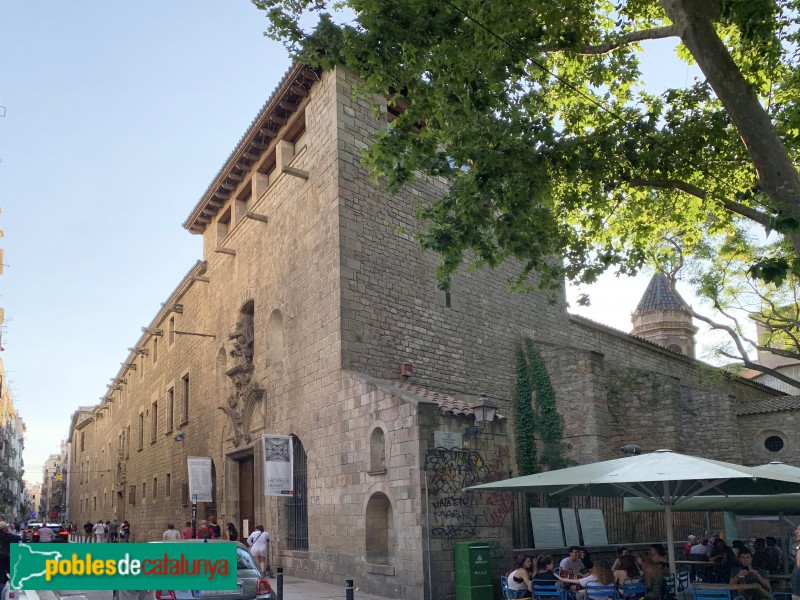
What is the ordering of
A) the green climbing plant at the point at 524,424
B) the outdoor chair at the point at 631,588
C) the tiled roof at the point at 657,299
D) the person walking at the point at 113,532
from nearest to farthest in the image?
the outdoor chair at the point at 631,588, the green climbing plant at the point at 524,424, the person walking at the point at 113,532, the tiled roof at the point at 657,299

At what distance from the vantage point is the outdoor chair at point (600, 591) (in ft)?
30.5

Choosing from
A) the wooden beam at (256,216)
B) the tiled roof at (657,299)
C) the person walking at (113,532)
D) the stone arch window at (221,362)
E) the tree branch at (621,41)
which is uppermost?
the tiled roof at (657,299)

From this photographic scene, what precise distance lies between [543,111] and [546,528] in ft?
25.7

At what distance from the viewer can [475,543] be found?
1191cm

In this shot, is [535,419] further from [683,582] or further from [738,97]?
[738,97]

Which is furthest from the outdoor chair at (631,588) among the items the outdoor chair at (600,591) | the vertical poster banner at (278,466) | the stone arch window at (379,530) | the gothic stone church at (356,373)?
the vertical poster banner at (278,466)

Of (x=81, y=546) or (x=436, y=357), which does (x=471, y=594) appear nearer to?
(x=436, y=357)

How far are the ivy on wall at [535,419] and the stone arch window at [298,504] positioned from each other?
212 inches

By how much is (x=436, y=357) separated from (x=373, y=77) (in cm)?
786

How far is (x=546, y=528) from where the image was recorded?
48.0ft

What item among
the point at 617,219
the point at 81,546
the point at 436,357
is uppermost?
the point at 617,219

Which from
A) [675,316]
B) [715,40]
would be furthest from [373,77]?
[675,316]

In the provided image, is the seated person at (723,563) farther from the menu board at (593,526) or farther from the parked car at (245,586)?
the parked car at (245,586)

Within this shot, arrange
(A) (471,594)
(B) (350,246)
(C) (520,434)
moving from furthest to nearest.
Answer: (C) (520,434) < (B) (350,246) < (A) (471,594)
